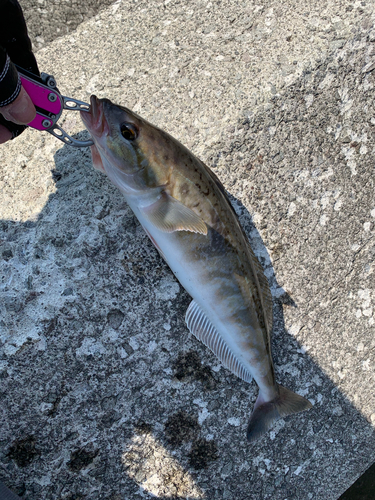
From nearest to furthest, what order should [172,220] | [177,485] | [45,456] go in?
[172,220]
[45,456]
[177,485]

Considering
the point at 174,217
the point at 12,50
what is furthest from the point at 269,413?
the point at 12,50

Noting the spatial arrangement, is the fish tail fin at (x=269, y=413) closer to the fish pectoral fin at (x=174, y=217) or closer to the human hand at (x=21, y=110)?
the fish pectoral fin at (x=174, y=217)

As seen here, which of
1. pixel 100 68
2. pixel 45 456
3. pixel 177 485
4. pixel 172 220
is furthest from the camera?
pixel 100 68

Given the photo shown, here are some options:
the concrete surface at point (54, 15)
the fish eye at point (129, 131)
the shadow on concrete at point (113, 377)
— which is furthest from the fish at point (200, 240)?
the concrete surface at point (54, 15)

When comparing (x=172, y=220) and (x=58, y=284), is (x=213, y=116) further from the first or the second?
(x=58, y=284)

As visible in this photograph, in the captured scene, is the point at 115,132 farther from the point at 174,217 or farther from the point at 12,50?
the point at 12,50

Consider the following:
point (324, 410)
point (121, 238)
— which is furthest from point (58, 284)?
point (324, 410)
